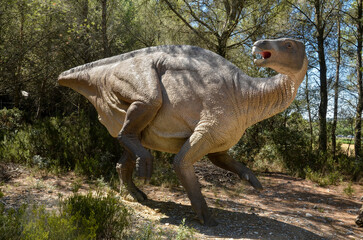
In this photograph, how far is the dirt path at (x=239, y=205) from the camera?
3875 millimetres

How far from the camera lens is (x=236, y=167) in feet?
13.7

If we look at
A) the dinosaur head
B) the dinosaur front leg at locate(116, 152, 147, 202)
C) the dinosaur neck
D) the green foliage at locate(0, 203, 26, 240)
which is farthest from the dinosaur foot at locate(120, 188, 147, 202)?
the dinosaur head

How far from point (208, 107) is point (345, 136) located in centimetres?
861

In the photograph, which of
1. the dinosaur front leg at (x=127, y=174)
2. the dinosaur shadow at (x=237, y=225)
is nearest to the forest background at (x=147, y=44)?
the dinosaur front leg at (x=127, y=174)

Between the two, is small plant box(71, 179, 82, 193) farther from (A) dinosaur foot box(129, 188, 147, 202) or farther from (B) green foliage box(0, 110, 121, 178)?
(A) dinosaur foot box(129, 188, 147, 202)

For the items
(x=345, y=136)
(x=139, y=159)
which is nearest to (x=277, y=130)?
(x=345, y=136)

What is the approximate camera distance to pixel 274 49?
3342mm

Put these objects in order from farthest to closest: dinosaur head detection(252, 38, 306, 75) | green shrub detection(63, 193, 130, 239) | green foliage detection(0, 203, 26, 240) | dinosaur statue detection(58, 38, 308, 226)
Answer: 1. dinosaur statue detection(58, 38, 308, 226)
2. dinosaur head detection(252, 38, 306, 75)
3. green shrub detection(63, 193, 130, 239)
4. green foliage detection(0, 203, 26, 240)

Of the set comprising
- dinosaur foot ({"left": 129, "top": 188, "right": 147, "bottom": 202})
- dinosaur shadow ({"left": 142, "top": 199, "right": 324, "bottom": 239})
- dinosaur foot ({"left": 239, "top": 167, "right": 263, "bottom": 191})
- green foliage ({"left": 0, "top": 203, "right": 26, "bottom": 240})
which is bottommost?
dinosaur shadow ({"left": 142, "top": 199, "right": 324, "bottom": 239})

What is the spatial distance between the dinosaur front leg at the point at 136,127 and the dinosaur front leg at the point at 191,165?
1.22ft

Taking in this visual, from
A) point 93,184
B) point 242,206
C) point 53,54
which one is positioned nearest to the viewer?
point 242,206

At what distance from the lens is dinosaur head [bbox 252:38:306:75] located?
3.34 metres

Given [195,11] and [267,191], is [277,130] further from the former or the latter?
[195,11]

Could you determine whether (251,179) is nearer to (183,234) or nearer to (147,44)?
(183,234)
